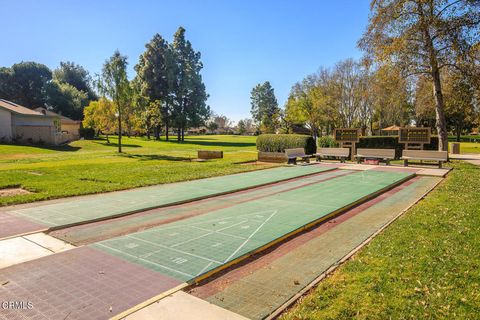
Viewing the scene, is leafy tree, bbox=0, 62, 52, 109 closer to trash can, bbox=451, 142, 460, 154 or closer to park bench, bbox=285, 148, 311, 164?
park bench, bbox=285, 148, 311, 164

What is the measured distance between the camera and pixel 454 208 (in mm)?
8961

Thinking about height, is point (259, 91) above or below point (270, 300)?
above

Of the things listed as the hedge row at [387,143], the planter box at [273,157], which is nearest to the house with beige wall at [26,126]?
the planter box at [273,157]

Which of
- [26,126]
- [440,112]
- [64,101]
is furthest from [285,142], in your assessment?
[64,101]

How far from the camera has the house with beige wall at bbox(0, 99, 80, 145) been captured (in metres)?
37.6

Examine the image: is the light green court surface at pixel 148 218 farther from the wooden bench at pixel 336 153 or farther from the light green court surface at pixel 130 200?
the wooden bench at pixel 336 153

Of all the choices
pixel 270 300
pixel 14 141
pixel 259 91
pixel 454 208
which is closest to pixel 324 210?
pixel 454 208

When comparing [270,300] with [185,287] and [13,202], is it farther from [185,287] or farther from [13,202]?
[13,202]

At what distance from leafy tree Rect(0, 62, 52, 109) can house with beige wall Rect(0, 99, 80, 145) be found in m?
42.6

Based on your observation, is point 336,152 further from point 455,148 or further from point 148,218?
point 148,218

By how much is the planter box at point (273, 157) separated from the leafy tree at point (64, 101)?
192ft

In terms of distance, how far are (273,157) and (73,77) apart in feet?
263

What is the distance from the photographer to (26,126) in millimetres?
39250

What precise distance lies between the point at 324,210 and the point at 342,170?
9.98m
